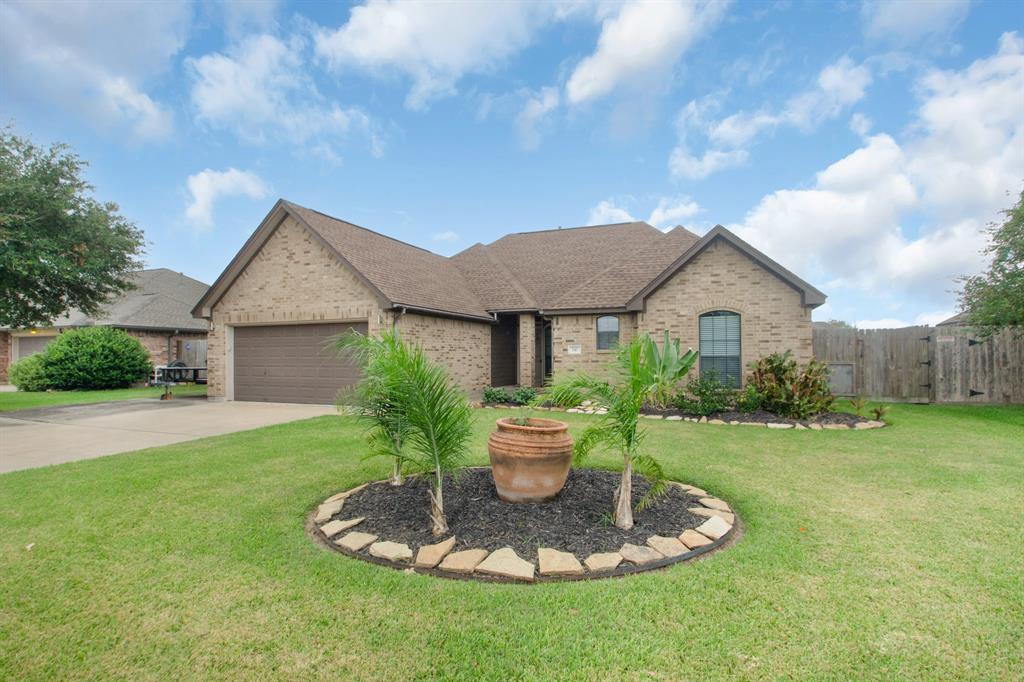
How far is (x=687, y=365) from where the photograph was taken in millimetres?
4656

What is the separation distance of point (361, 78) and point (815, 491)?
15.0 metres

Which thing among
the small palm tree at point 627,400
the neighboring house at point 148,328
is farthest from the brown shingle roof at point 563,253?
the neighboring house at point 148,328

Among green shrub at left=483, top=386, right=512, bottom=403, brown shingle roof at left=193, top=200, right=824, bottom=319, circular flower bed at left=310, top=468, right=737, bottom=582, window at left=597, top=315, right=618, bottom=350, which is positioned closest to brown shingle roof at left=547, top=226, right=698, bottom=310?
brown shingle roof at left=193, top=200, right=824, bottom=319

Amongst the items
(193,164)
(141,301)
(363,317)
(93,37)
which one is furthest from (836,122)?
(141,301)

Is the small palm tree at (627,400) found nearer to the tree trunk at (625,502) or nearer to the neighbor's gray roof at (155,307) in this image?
the tree trunk at (625,502)

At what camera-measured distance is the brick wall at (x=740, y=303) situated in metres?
12.8

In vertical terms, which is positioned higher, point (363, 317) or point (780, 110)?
point (780, 110)

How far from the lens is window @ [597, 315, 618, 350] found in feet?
51.2

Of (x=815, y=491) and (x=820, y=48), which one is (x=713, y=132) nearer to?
(x=820, y=48)

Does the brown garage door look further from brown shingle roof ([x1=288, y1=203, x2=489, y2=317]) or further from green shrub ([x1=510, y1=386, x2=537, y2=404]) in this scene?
green shrub ([x1=510, y1=386, x2=537, y2=404])

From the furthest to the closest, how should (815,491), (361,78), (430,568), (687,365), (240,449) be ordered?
(361,78), (240,449), (815,491), (687,365), (430,568)

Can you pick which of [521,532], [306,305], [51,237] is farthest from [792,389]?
[51,237]

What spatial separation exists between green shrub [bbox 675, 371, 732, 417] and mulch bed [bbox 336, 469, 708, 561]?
6.45 metres

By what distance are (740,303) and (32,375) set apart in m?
26.8
